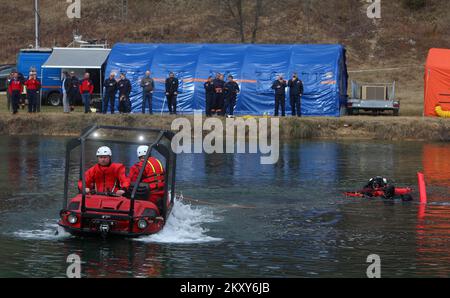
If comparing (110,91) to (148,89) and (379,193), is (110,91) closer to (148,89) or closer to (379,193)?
(148,89)

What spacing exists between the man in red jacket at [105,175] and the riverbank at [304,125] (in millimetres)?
22063

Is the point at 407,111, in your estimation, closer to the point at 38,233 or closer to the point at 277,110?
the point at 277,110

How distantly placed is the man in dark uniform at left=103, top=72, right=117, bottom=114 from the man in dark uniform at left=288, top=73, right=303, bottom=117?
800 centimetres

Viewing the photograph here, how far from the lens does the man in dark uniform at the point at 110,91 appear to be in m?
44.5

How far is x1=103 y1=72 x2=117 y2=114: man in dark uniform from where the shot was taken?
44.5 m

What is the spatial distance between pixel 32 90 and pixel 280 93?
11.3m

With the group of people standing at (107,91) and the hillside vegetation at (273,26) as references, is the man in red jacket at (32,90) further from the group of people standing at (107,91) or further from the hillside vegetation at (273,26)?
the hillside vegetation at (273,26)

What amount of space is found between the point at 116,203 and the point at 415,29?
51.4m

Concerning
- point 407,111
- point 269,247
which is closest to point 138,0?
point 407,111

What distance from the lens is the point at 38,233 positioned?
2059 cm

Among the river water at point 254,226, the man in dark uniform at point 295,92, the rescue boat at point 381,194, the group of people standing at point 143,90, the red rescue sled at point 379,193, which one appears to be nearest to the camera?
the river water at point 254,226

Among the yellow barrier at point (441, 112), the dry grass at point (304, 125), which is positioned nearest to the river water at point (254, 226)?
the dry grass at point (304, 125)

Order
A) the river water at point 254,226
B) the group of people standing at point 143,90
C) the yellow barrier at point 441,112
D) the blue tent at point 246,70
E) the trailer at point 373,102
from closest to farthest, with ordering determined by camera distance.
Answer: the river water at point 254,226 < the group of people standing at point 143,90 < the yellow barrier at point 441,112 < the blue tent at point 246,70 < the trailer at point 373,102

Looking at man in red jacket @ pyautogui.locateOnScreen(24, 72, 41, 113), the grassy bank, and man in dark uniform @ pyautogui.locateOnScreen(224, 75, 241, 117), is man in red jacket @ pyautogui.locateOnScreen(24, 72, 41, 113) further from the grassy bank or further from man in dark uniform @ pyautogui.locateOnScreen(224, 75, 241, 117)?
man in dark uniform @ pyautogui.locateOnScreen(224, 75, 241, 117)
